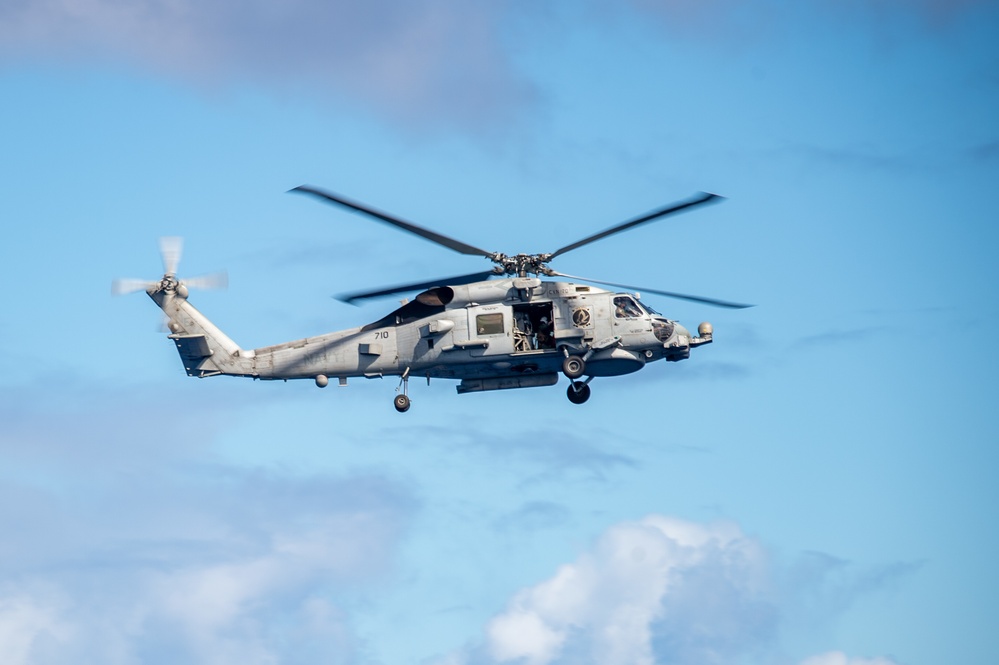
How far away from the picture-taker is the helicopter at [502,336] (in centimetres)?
5950

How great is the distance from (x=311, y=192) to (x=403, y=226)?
4.00 meters

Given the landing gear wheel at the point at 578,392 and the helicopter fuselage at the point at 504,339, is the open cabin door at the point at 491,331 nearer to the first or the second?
the helicopter fuselage at the point at 504,339

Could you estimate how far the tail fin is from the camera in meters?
63.1

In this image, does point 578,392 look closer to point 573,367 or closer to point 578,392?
point 578,392

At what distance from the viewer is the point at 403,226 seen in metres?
56.8

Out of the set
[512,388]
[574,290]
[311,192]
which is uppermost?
[311,192]

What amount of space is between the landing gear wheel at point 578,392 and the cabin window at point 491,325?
3974 mm

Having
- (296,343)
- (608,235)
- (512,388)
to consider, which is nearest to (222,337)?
(296,343)

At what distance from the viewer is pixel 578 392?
A: 6081 cm

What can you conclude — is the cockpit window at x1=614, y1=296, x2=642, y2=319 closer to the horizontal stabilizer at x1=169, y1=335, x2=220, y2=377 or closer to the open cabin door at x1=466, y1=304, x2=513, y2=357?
the open cabin door at x1=466, y1=304, x2=513, y2=357

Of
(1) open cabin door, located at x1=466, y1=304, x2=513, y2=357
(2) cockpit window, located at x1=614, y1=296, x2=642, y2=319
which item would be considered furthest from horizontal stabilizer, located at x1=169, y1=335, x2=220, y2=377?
(2) cockpit window, located at x1=614, y1=296, x2=642, y2=319

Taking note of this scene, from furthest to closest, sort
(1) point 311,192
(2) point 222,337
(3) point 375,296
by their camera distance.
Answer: (2) point 222,337
(3) point 375,296
(1) point 311,192

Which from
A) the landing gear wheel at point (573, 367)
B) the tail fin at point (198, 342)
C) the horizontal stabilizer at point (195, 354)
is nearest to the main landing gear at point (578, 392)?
the landing gear wheel at point (573, 367)

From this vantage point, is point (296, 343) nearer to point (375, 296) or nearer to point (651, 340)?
point (375, 296)
